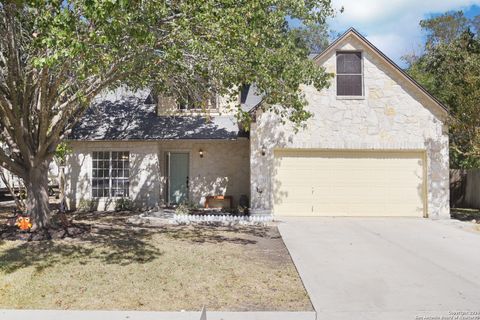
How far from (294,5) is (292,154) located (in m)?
5.64

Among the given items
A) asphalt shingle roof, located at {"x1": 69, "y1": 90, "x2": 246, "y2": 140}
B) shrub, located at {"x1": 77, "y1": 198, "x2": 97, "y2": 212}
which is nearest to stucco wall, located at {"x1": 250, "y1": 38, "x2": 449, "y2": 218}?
asphalt shingle roof, located at {"x1": 69, "y1": 90, "x2": 246, "y2": 140}

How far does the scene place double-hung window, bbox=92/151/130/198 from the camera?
59.5ft

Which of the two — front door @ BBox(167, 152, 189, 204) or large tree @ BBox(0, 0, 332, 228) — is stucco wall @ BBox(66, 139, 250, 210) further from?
large tree @ BBox(0, 0, 332, 228)

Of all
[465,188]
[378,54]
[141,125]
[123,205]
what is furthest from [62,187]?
[465,188]

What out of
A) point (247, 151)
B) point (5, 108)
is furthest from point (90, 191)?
point (5, 108)

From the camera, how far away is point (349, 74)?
15.9 meters

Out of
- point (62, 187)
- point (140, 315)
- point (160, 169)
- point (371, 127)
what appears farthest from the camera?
point (160, 169)

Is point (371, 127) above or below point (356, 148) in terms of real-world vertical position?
above

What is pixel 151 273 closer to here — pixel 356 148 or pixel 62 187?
pixel 356 148

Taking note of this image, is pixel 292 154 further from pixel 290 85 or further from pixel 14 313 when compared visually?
pixel 14 313

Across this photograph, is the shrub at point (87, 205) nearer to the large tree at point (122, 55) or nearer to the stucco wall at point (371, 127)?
the large tree at point (122, 55)

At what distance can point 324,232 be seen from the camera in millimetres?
12727

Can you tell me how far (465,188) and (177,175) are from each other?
43.3 feet

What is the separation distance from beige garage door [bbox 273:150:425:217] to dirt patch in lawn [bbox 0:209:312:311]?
14.4ft
